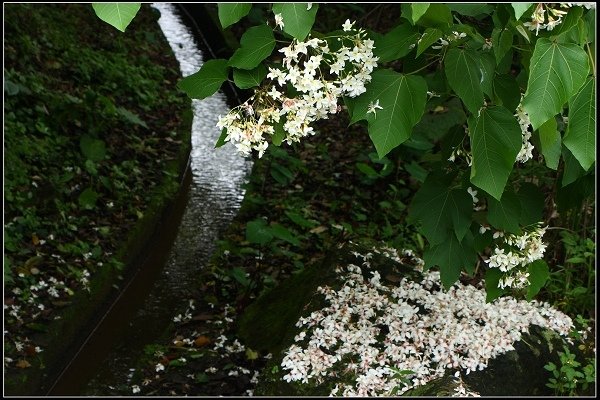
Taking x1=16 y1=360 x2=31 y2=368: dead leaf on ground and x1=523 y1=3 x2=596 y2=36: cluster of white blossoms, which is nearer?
x1=523 y1=3 x2=596 y2=36: cluster of white blossoms

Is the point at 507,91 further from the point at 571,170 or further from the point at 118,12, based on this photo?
the point at 118,12

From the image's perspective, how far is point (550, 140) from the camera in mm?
1936

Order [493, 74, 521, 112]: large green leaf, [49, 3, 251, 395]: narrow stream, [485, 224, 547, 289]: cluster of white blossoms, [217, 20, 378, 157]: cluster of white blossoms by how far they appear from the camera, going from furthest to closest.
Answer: [49, 3, 251, 395]: narrow stream → [485, 224, 547, 289]: cluster of white blossoms → [493, 74, 521, 112]: large green leaf → [217, 20, 378, 157]: cluster of white blossoms

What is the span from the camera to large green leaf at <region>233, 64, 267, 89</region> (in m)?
1.93

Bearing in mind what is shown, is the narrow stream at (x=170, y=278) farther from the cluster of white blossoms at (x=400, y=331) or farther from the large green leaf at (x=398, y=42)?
the large green leaf at (x=398, y=42)

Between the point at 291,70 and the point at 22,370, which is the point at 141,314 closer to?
the point at 22,370

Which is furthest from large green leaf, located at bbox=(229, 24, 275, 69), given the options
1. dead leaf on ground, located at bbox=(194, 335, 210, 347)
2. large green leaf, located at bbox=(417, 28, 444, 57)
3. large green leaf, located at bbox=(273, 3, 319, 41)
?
dead leaf on ground, located at bbox=(194, 335, 210, 347)

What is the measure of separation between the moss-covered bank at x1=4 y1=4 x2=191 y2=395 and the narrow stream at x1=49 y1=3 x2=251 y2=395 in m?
0.11

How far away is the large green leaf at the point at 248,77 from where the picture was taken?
1931 millimetres

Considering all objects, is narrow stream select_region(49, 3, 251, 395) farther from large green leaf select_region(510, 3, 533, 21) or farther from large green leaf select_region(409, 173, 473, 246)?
large green leaf select_region(510, 3, 533, 21)

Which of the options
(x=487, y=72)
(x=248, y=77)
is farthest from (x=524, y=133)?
(x=248, y=77)

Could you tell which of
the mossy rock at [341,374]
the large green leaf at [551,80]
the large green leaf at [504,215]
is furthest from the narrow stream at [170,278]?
the large green leaf at [551,80]

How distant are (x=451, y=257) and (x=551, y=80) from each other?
1.10m

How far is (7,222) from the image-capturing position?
16.6 feet
